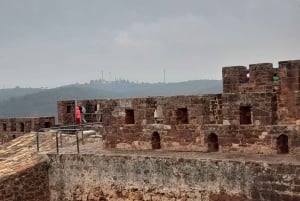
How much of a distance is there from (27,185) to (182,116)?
423 cm

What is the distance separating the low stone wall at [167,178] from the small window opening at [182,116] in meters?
0.96

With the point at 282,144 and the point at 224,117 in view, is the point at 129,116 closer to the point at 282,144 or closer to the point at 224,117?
the point at 224,117

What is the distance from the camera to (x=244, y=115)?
36.9ft

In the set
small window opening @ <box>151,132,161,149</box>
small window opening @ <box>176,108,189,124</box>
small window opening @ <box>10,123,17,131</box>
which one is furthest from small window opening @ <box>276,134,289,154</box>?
small window opening @ <box>10,123,17,131</box>

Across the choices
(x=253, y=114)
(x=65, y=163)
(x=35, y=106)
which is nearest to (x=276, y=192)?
(x=253, y=114)

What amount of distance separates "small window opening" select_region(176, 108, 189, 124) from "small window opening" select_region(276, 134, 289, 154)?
2.36m

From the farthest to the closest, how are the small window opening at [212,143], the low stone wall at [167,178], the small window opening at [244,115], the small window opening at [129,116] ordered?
the small window opening at [129,116] < the small window opening at [212,143] < the small window opening at [244,115] < the low stone wall at [167,178]

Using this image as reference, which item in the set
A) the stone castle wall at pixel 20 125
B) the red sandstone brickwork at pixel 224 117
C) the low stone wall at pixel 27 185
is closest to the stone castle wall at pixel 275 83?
the red sandstone brickwork at pixel 224 117

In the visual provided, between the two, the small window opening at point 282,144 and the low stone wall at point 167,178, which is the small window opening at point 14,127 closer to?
the low stone wall at point 167,178

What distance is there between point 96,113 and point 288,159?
10.7 m

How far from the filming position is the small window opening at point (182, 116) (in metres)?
12.2

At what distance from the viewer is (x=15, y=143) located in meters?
17.5

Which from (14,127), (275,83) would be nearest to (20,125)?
(14,127)

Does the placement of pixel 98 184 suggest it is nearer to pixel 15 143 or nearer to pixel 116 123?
pixel 116 123
